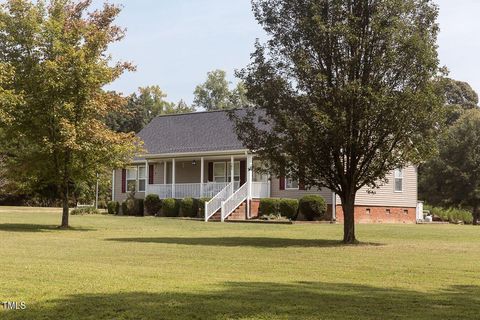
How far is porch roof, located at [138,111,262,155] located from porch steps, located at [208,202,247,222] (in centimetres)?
337

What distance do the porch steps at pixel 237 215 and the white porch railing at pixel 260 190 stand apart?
3.24ft

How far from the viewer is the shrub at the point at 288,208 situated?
3316 centimetres

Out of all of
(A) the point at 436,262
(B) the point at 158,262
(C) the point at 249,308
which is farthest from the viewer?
(A) the point at 436,262

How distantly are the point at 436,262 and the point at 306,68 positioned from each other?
696 cm

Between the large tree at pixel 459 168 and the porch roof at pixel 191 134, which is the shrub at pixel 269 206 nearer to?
the porch roof at pixel 191 134

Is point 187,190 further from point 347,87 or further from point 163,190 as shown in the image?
point 347,87

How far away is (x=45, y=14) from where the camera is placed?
24.9m

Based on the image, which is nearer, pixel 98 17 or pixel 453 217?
pixel 98 17

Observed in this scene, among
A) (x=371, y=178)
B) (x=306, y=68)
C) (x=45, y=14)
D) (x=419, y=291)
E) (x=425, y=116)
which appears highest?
(x=45, y=14)

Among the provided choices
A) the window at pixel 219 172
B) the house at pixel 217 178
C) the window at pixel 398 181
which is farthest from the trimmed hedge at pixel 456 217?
the window at pixel 219 172

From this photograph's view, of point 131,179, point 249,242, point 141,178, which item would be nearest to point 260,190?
point 141,178

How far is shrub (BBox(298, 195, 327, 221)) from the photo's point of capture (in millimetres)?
32719

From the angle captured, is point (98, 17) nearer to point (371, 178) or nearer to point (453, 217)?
point (371, 178)

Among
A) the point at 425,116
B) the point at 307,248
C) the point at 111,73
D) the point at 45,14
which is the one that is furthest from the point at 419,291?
the point at 45,14
